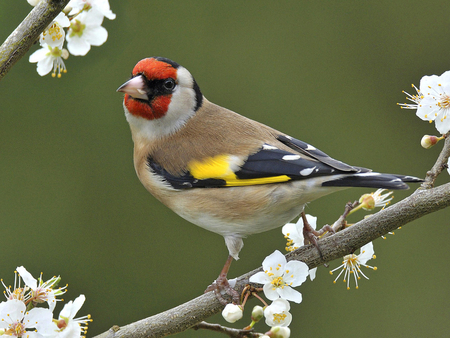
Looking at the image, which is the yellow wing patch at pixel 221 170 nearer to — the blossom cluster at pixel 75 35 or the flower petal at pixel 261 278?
the flower petal at pixel 261 278

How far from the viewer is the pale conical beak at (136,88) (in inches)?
80.9

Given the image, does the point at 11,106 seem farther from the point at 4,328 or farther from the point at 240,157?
the point at 4,328

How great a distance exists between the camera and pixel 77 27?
1829mm

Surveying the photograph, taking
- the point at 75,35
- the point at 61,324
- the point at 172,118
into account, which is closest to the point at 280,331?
the point at 61,324

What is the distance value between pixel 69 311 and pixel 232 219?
69 centimetres

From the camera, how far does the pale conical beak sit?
206cm

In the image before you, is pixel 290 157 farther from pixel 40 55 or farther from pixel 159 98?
pixel 40 55

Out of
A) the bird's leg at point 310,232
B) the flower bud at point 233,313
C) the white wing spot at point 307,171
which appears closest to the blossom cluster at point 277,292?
the flower bud at point 233,313

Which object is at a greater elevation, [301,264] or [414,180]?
[414,180]

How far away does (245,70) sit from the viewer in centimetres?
429

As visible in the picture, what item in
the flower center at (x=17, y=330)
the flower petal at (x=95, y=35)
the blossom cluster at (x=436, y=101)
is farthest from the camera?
the flower petal at (x=95, y=35)

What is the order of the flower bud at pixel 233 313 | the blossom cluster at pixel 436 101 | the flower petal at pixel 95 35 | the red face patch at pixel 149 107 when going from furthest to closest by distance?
the red face patch at pixel 149 107 < the flower petal at pixel 95 35 < the blossom cluster at pixel 436 101 < the flower bud at pixel 233 313

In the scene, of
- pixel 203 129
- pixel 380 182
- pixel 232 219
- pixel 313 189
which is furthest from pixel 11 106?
pixel 380 182

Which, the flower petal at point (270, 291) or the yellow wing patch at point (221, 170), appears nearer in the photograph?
the flower petal at point (270, 291)
